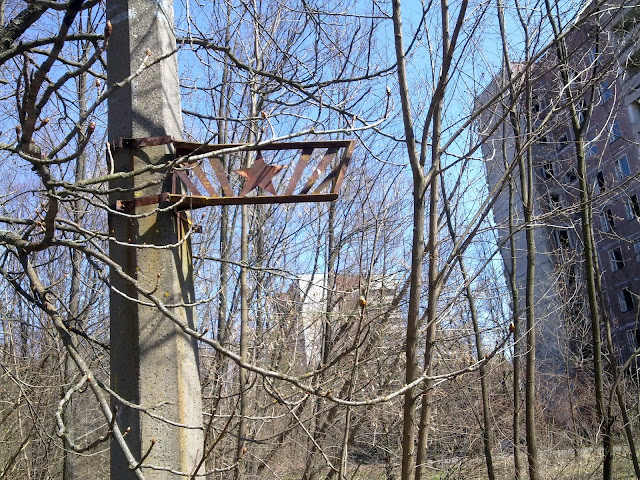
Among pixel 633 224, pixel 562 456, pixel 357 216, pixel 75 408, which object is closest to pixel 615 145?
pixel 633 224

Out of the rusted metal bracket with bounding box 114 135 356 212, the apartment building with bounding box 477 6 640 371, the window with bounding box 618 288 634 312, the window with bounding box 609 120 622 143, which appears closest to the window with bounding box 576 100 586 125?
the apartment building with bounding box 477 6 640 371

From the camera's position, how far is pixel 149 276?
9.89 feet

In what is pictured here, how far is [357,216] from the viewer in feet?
32.8

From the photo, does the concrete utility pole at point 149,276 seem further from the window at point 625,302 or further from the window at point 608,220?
the window at point 625,302

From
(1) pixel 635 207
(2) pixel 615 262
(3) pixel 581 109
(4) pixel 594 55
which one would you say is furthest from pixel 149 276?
(2) pixel 615 262

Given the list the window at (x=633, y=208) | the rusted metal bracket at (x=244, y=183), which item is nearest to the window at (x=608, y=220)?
the window at (x=633, y=208)

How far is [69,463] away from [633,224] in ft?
72.5

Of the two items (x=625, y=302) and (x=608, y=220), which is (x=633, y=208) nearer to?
(x=608, y=220)

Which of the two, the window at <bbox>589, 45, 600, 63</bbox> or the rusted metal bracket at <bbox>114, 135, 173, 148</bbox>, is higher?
the window at <bbox>589, 45, 600, 63</bbox>

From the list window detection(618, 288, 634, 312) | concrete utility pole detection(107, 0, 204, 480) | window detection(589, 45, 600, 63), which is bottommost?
concrete utility pole detection(107, 0, 204, 480)

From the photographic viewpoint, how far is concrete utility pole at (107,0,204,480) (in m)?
2.84

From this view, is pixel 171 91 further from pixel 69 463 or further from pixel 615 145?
pixel 615 145

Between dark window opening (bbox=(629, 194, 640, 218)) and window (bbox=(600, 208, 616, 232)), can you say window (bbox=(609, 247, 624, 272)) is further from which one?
dark window opening (bbox=(629, 194, 640, 218))

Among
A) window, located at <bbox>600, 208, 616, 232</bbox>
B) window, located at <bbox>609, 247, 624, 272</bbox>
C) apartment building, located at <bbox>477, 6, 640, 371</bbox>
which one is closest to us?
apartment building, located at <bbox>477, 6, 640, 371</bbox>
